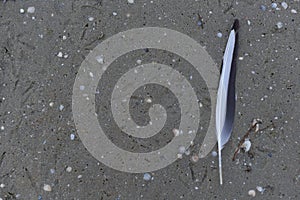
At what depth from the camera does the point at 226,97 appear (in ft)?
5.60

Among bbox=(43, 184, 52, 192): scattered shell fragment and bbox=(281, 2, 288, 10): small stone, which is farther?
bbox=(281, 2, 288, 10): small stone

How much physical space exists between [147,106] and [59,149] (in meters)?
0.40

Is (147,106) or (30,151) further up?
(147,106)

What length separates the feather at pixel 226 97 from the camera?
1687mm

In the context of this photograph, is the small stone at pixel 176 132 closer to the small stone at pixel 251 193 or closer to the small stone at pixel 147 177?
the small stone at pixel 147 177

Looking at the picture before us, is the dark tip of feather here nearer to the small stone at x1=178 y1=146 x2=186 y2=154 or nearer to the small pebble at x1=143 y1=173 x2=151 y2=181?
the small stone at x1=178 y1=146 x2=186 y2=154

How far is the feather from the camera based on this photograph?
1687 mm

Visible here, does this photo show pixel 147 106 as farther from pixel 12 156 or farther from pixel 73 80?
pixel 12 156

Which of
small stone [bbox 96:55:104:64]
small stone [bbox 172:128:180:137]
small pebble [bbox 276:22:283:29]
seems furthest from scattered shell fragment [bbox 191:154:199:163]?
small pebble [bbox 276:22:283:29]

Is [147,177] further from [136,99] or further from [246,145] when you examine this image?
[246,145]

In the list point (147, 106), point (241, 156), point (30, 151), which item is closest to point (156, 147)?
point (147, 106)

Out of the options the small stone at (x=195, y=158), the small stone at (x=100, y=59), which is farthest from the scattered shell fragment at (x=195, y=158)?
the small stone at (x=100, y=59)

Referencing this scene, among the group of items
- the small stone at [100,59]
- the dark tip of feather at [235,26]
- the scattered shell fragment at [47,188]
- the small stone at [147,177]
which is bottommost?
the scattered shell fragment at [47,188]

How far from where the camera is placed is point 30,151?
1706 millimetres
